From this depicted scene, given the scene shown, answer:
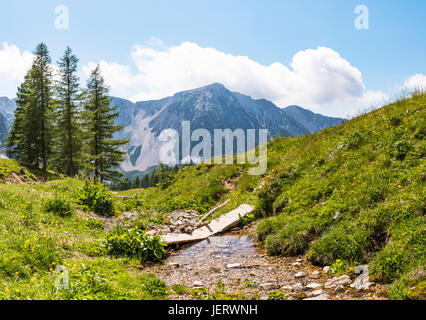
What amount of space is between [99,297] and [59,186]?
524 inches

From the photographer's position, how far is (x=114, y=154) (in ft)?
147

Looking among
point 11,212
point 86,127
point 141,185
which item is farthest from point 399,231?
point 141,185

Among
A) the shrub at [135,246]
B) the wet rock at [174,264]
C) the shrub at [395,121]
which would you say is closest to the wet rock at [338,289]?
the wet rock at [174,264]

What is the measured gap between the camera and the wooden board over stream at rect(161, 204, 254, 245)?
11.5 meters

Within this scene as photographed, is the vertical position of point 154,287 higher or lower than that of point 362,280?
lower

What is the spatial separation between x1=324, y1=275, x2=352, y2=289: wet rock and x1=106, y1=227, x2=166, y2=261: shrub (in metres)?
5.29

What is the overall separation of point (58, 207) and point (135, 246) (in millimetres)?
4633

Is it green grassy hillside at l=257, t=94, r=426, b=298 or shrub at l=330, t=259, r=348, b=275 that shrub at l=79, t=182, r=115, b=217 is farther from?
shrub at l=330, t=259, r=348, b=275

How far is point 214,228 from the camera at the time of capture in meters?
12.9

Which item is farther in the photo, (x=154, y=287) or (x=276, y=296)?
(x=154, y=287)

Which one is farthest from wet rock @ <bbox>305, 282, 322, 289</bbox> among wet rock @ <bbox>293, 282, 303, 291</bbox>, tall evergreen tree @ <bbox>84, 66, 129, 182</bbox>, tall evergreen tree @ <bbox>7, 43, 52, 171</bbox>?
tall evergreen tree @ <bbox>7, 43, 52, 171</bbox>

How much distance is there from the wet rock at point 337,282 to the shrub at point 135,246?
208 inches

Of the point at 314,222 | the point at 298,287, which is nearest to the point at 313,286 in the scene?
the point at 298,287

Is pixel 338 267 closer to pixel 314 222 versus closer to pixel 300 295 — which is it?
pixel 300 295
